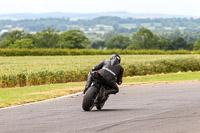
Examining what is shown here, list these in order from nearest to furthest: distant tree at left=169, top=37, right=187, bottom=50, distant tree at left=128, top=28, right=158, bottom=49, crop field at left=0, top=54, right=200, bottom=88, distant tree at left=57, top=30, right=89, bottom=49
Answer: crop field at left=0, top=54, right=200, bottom=88 < distant tree at left=57, top=30, right=89, bottom=49 < distant tree at left=169, top=37, right=187, bottom=50 < distant tree at left=128, top=28, right=158, bottom=49

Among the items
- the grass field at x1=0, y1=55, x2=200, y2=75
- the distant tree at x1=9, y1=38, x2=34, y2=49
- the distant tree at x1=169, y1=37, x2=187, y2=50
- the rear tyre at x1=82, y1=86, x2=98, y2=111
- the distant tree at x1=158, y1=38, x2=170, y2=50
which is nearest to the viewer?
the rear tyre at x1=82, y1=86, x2=98, y2=111

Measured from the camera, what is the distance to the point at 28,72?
28.8 metres

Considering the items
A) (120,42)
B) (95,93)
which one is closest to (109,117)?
(95,93)

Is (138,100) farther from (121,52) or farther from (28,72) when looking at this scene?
(121,52)

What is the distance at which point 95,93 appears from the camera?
12.5m

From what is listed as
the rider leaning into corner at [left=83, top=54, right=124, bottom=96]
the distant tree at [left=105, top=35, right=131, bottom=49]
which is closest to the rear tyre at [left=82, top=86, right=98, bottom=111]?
the rider leaning into corner at [left=83, top=54, right=124, bottom=96]

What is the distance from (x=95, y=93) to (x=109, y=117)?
1.41m

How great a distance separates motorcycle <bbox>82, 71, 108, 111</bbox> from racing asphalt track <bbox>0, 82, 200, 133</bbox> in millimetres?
249

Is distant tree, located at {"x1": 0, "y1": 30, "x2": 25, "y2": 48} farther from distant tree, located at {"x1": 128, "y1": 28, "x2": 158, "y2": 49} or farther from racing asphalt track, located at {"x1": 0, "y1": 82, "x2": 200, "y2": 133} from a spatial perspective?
racing asphalt track, located at {"x1": 0, "y1": 82, "x2": 200, "y2": 133}

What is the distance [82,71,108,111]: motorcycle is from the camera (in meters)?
12.3

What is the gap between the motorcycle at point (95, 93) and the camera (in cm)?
1227

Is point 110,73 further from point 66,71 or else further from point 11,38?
point 11,38

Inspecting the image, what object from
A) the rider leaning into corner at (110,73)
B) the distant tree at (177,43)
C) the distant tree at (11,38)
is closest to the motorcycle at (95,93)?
the rider leaning into corner at (110,73)

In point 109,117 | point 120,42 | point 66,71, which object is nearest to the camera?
point 109,117
